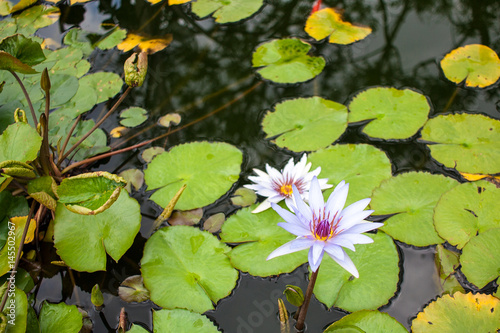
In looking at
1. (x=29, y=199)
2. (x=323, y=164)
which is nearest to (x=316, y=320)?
(x=323, y=164)

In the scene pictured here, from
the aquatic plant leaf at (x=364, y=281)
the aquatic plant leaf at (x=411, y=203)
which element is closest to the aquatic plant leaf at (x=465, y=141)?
the aquatic plant leaf at (x=411, y=203)

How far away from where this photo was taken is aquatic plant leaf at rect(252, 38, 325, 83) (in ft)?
9.36

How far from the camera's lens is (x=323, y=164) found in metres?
2.21

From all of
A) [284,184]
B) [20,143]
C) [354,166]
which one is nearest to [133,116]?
[20,143]

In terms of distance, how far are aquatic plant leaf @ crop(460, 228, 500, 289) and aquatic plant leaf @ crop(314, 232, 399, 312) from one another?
0.32m

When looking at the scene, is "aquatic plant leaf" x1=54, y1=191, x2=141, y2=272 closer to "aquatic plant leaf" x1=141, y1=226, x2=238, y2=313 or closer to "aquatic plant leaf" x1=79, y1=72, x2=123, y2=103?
"aquatic plant leaf" x1=141, y1=226, x2=238, y2=313

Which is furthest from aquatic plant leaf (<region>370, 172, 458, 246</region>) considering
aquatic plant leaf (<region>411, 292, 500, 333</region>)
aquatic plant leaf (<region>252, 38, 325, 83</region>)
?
aquatic plant leaf (<region>252, 38, 325, 83</region>)

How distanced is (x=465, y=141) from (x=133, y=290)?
210cm

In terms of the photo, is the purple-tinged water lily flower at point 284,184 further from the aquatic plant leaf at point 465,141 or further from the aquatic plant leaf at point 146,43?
the aquatic plant leaf at point 146,43

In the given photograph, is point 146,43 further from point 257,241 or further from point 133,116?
point 257,241

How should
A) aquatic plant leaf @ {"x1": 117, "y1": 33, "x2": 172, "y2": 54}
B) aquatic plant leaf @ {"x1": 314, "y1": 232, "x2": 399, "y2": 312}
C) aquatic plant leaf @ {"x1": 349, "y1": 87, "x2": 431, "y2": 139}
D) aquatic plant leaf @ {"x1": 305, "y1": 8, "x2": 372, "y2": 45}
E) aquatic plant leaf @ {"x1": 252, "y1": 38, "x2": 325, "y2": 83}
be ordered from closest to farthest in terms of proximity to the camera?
aquatic plant leaf @ {"x1": 314, "y1": 232, "x2": 399, "y2": 312}
aquatic plant leaf @ {"x1": 349, "y1": 87, "x2": 431, "y2": 139}
aquatic plant leaf @ {"x1": 252, "y1": 38, "x2": 325, "y2": 83}
aquatic plant leaf @ {"x1": 305, "y1": 8, "x2": 372, "y2": 45}
aquatic plant leaf @ {"x1": 117, "y1": 33, "x2": 172, "y2": 54}

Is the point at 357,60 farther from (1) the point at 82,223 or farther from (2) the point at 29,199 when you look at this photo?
(2) the point at 29,199

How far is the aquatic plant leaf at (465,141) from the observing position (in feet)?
6.95

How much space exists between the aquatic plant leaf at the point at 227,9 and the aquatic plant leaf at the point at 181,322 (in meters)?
2.72
